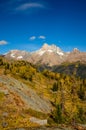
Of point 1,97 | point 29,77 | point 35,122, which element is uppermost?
point 29,77

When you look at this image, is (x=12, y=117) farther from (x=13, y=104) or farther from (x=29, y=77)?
(x=29, y=77)

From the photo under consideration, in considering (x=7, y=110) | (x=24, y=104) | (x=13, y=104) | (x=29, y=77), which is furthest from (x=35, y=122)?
(x=29, y=77)

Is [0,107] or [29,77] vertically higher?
[29,77]

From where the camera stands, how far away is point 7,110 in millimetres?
46781

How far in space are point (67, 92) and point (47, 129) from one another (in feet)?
479

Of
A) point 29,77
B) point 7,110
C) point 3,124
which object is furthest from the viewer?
point 29,77

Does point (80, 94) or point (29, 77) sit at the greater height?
point (29, 77)

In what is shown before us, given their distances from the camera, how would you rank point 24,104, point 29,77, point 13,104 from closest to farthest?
point 13,104 < point 24,104 < point 29,77

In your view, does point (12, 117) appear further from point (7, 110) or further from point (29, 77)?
point (29, 77)

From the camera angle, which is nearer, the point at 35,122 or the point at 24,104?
the point at 35,122

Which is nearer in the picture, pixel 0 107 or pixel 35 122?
pixel 35 122

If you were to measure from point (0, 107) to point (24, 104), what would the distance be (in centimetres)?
1173

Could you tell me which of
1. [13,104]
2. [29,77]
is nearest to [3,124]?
[13,104]

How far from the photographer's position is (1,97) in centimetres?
5597
